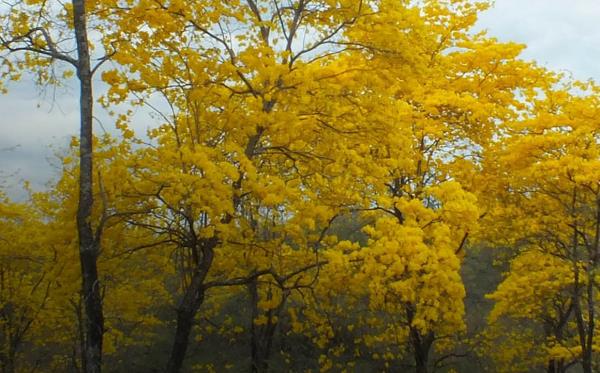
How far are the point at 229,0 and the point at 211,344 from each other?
18274 mm

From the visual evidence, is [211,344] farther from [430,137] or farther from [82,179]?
[82,179]

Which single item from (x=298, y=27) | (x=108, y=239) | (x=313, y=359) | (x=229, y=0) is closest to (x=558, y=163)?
(x=298, y=27)

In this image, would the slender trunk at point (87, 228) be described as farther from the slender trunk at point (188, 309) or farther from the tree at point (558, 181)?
the tree at point (558, 181)

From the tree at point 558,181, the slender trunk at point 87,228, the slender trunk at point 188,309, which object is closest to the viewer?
the slender trunk at point 87,228

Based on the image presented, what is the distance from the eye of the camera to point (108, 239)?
981 centimetres

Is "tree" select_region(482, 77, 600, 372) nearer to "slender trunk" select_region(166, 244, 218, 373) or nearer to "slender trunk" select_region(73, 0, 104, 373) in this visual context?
"slender trunk" select_region(166, 244, 218, 373)

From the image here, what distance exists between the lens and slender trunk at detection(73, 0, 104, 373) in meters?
8.07

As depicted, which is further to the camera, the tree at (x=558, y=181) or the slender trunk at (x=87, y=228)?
the tree at (x=558, y=181)

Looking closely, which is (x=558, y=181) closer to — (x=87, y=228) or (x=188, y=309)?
(x=188, y=309)

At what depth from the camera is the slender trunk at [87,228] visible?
8.07 meters

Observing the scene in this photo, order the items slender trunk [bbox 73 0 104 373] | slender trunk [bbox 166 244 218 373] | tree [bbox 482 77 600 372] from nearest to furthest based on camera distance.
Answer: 1. slender trunk [bbox 73 0 104 373]
2. slender trunk [bbox 166 244 218 373]
3. tree [bbox 482 77 600 372]

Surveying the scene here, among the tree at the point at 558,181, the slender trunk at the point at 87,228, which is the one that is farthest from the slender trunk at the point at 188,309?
the tree at the point at 558,181

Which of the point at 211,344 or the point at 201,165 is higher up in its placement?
the point at 201,165

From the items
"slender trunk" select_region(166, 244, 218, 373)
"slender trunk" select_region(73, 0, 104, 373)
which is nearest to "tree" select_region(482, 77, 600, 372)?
"slender trunk" select_region(166, 244, 218, 373)
